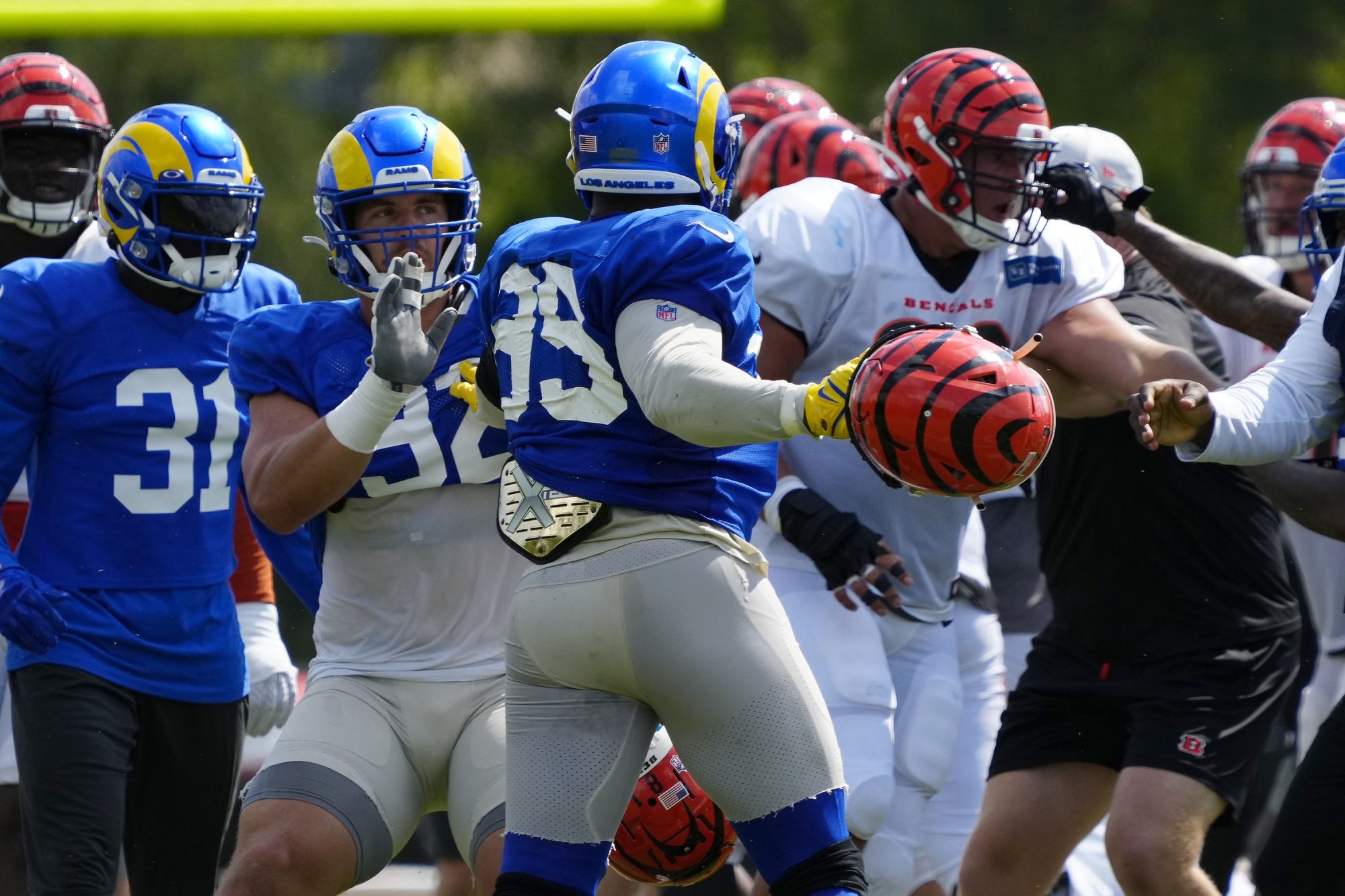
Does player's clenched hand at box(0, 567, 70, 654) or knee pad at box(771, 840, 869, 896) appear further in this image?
player's clenched hand at box(0, 567, 70, 654)

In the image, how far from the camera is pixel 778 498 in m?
4.02

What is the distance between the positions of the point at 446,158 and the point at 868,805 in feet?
5.07

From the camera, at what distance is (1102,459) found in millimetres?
4215

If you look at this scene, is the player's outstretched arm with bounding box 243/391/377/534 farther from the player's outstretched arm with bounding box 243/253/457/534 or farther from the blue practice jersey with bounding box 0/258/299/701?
the blue practice jersey with bounding box 0/258/299/701

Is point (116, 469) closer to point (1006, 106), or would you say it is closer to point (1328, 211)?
point (1006, 106)

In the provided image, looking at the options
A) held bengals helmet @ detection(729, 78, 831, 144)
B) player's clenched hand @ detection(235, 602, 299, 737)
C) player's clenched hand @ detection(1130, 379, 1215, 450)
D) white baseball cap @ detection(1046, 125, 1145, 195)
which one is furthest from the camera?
held bengals helmet @ detection(729, 78, 831, 144)

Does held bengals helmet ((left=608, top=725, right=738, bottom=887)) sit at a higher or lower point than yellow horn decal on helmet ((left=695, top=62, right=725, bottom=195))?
lower

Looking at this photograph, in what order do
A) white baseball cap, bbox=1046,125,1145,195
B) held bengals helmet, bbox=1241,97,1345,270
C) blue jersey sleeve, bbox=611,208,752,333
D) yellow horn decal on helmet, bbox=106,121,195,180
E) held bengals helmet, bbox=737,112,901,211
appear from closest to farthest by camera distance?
blue jersey sleeve, bbox=611,208,752,333
yellow horn decal on helmet, bbox=106,121,195,180
white baseball cap, bbox=1046,125,1145,195
held bengals helmet, bbox=737,112,901,211
held bengals helmet, bbox=1241,97,1345,270

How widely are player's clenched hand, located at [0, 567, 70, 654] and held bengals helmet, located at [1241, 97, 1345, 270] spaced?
3546 millimetres

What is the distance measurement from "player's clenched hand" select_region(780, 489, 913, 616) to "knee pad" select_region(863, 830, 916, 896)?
1.71ft

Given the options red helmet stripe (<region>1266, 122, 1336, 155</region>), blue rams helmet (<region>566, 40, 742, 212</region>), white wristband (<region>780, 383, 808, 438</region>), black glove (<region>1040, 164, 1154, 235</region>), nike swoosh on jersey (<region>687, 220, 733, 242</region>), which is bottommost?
red helmet stripe (<region>1266, 122, 1336, 155</region>)

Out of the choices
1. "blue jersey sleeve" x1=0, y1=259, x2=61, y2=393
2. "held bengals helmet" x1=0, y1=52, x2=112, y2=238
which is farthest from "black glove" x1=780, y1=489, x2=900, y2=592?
"held bengals helmet" x1=0, y1=52, x2=112, y2=238

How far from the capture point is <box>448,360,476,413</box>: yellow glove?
3547 mm

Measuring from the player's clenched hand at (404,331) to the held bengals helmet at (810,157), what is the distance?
1.92 m
